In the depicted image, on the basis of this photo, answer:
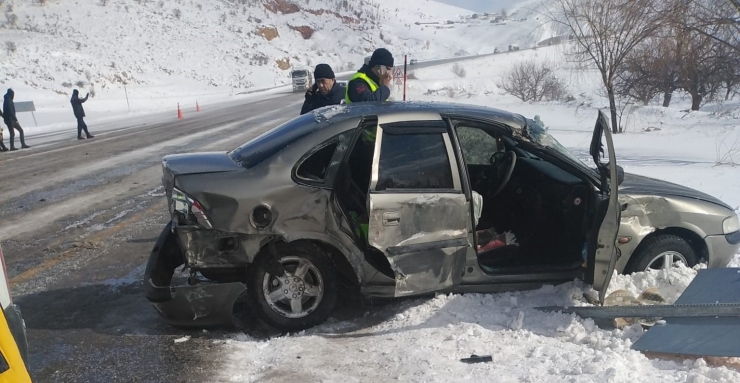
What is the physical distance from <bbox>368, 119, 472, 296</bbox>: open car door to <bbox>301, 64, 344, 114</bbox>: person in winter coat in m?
2.91

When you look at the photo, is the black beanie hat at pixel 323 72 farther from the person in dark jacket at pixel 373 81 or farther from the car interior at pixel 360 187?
the car interior at pixel 360 187

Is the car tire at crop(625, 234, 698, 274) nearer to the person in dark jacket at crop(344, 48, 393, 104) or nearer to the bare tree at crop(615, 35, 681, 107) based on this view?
the person in dark jacket at crop(344, 48, 393, 104)

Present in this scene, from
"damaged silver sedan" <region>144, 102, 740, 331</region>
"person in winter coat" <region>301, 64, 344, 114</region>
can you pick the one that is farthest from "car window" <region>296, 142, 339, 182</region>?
"person in winter coat" <region>301, 64, 344, 114</region>

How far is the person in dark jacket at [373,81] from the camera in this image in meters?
6.14

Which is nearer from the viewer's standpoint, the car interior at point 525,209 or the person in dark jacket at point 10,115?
the car interior at point 525,209

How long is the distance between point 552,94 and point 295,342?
32.2 metres

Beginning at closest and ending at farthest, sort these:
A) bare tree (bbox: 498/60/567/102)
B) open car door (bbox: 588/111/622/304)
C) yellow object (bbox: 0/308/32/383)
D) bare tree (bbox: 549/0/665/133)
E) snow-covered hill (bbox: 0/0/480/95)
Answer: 1. yellow object (bbox: 0/308/32/383)
2. open car door (bbox: 588/111/622/304)
3. bare tree (bbox: 549/0/665/133)
4. bare tree (bbox: 498/60/567/102)
5. snow-covered hill (bbox: 0/0/480/95)

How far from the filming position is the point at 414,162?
4.40m

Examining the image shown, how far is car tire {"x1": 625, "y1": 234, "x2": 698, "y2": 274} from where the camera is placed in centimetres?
472

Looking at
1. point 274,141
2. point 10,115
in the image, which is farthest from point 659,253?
point 10,115

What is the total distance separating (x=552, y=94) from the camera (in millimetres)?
33750

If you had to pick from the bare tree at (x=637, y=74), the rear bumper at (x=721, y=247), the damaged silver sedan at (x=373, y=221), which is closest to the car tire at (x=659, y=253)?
the damaged silver sedan at (x=373, y=221)

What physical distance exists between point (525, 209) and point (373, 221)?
1.83 m

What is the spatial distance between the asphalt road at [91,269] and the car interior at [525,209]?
1496mm
